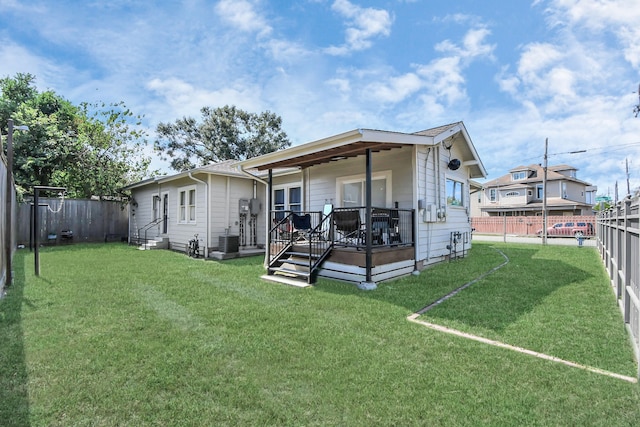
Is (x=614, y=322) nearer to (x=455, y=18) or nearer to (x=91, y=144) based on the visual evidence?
(x=455, y=18)

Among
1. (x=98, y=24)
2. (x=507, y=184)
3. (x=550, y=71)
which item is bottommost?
(x=507, y=184)

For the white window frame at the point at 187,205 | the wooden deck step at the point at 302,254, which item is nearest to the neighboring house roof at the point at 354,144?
the wooden deck step at the point at 302,254

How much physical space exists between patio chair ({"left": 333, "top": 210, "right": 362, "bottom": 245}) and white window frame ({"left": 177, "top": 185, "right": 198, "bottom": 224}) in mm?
6391

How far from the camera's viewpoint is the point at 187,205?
11.9 meters

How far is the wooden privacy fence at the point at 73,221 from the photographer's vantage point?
12508 millimetres

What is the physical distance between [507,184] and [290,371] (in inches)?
1362

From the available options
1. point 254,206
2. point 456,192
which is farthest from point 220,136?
point 456,192

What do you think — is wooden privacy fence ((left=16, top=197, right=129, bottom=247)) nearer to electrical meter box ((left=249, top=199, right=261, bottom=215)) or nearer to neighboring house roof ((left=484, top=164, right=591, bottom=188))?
electrical meter box ((left=249, top=199, right=261, bottom=215))

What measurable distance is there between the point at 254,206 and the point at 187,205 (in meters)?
2.60

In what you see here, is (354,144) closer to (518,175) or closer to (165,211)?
(165,211)

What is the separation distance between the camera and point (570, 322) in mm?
3918

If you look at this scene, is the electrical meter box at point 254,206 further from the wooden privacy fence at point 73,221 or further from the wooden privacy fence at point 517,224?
the wooden privacy fence at point 517,224

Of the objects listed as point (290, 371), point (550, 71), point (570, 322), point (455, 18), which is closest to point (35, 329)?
point (290, 371)

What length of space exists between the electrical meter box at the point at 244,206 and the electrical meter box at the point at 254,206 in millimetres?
115
